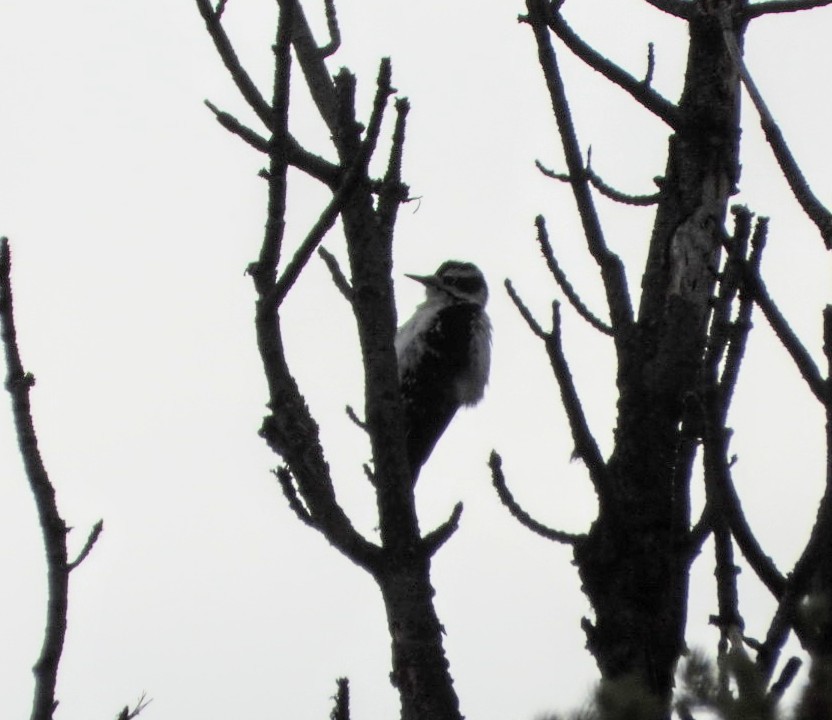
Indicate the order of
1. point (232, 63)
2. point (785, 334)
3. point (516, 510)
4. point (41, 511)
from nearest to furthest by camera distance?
point (785, 334) < point (41, 511) < point (516, 510) < point (232, 63)

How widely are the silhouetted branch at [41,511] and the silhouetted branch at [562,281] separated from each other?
43.2 inches

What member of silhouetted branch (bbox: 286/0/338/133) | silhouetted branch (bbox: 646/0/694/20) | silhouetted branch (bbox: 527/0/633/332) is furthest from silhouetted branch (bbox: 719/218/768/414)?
silhouetted branch (bbox: 286/0/338/133)

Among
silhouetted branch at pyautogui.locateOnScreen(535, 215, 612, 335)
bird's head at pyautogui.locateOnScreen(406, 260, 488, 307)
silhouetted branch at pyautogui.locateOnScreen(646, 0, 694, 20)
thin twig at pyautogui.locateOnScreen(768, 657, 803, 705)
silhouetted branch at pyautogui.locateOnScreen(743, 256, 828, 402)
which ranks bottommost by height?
thin twig at pyautogui.locateOnScreen(768, 657, 803, 705)

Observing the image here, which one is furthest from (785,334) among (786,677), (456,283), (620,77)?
(456,283)

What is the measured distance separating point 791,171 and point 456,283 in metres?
6.71

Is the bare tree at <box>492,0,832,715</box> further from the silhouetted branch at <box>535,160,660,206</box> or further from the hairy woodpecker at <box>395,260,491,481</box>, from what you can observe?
the hairy woodpecker at <box>395,260,491,481</box>

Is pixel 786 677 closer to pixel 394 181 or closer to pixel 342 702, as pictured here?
pixel 342 702

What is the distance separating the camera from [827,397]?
6.35 ft

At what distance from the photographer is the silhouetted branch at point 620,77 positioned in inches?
126

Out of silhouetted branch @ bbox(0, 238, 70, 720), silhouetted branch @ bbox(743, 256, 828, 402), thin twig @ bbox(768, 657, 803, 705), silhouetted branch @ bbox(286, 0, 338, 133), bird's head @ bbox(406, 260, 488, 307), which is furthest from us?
bird's head @ bbox(406, 260, 488, 307)

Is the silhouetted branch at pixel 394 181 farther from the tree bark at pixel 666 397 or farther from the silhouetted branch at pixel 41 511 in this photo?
the silhouetted branch at pixel 41 511

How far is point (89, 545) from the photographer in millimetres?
2617

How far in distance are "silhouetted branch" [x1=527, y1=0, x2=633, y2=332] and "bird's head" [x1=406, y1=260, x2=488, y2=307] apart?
559cm

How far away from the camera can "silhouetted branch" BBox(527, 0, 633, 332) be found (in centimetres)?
297
